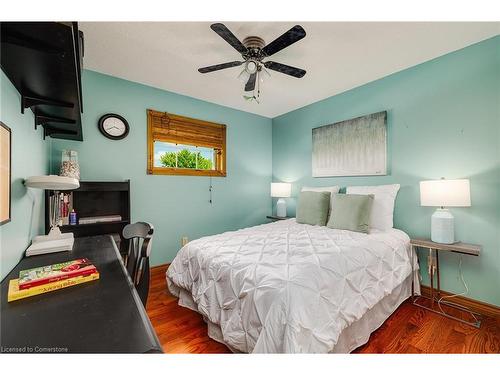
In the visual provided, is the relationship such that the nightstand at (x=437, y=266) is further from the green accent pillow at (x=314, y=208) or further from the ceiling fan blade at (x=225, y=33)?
the ceiling fan blade at (x=225, y=33)

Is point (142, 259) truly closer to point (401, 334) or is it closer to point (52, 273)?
point (52, 273)

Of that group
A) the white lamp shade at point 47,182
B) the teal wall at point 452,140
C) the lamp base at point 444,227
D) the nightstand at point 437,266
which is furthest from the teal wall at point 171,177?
the lamp base at point 444,227

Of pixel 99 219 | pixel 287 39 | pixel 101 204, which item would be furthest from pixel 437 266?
pixel 101 204

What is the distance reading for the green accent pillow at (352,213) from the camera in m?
2.40

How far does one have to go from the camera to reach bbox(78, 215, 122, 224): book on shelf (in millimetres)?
2389

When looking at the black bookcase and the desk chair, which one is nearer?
the desk chair

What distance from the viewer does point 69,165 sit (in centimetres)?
217

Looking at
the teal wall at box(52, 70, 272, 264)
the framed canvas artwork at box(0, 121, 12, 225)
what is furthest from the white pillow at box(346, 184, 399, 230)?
the framed canvas artwork at box(0, 121, 12, 225)

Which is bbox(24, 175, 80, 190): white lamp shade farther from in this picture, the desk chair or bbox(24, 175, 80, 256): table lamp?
the desk chair

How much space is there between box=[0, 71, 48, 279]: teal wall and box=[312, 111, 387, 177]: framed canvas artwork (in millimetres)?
3318

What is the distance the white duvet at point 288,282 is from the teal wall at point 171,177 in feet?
3.83

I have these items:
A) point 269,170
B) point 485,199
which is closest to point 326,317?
point 485,199

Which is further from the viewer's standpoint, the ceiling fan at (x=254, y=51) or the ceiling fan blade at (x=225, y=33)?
the ceiling fan at (x=254, y=51)
